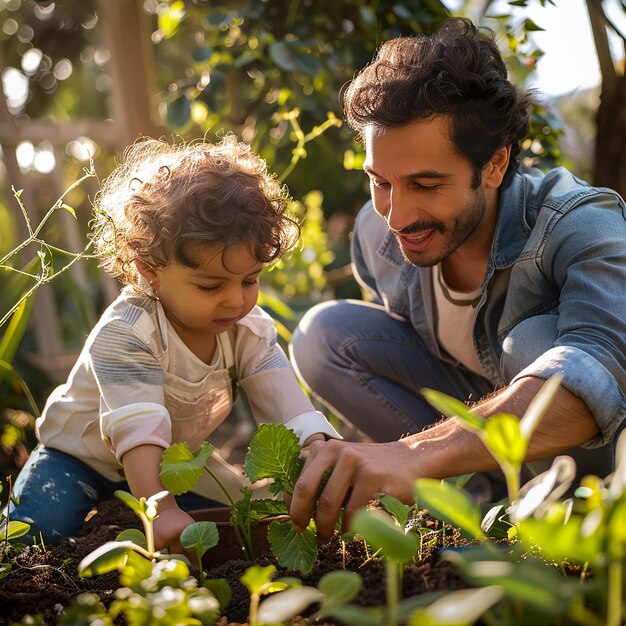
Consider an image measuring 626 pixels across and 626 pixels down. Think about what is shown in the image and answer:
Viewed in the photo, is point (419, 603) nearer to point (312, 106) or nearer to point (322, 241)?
point (312, 106)

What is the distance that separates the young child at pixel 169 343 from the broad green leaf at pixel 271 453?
16 centimetres

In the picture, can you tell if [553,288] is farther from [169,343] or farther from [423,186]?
[169,343]

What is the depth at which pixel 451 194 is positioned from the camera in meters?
1.61

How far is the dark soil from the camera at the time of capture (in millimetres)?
876

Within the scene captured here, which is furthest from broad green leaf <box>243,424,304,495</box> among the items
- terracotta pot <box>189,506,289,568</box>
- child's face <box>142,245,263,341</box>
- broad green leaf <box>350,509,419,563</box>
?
broad green leaf <box>350,509,419,563</box>

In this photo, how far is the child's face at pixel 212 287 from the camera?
143 cm

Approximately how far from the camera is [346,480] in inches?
42.9

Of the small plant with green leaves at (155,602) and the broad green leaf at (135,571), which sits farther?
the broad green leaf at (135,571)

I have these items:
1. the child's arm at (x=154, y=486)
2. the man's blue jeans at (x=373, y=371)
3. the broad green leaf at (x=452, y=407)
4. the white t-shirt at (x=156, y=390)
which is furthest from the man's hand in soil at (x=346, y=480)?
the man's blue jeans at (x=373, y=371)

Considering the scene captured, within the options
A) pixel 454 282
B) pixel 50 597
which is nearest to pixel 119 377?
pixel 50 597

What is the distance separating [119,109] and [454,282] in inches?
80.3

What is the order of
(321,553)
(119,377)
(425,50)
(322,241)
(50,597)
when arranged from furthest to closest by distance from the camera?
(322,241) < (425,50) < (119,377) < (321,553) < (50,597)

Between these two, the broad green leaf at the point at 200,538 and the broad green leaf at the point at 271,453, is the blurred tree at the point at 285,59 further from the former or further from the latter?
the broad green leaf at the point at 200,538

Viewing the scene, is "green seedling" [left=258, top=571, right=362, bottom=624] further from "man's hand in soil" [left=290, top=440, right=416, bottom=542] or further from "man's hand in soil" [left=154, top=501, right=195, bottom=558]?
"man's hand in soil" [left=154, top=501, right=195, bottom=558]
